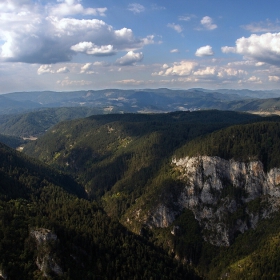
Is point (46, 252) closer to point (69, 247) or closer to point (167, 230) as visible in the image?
point (69, 247)

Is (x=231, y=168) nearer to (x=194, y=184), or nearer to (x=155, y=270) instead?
(x=194, y=184)

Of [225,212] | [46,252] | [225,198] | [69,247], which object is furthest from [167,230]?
[46,252]

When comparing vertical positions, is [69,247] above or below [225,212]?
above

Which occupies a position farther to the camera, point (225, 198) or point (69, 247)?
point (225, 198)

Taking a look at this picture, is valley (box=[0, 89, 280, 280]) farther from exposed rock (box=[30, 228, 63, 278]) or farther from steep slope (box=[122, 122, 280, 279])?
steep slope (box=[122, 122, 280, 279])

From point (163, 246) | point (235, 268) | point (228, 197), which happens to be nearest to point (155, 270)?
point (235, 268)

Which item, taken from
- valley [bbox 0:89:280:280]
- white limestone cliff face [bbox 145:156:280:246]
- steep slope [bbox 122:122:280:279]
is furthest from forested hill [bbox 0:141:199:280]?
white limestone cliff face [bbox 145:156:280:246]

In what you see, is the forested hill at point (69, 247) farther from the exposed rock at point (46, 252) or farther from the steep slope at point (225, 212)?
the steep slope at point (225, 212)
